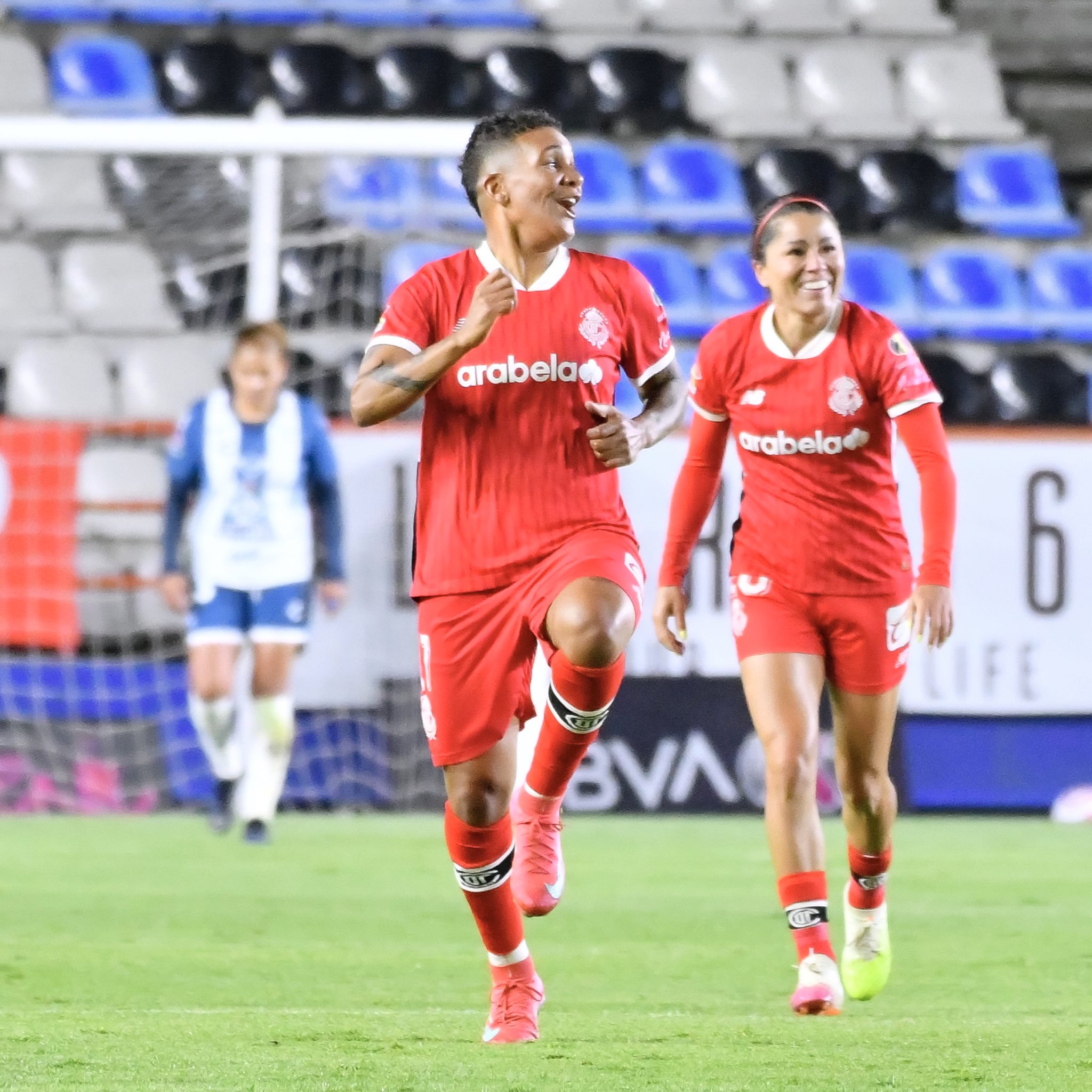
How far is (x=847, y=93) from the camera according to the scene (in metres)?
15.9

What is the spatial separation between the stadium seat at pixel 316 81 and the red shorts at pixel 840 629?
9.98m

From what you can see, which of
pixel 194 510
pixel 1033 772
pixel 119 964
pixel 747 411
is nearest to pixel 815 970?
pixel 747 411

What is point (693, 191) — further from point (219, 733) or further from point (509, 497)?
point (509, 497)

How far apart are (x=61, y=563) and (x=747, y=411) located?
6.23m

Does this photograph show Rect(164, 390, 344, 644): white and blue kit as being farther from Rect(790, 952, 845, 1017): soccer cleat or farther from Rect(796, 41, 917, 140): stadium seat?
Rect(796, 41, 917, 140): stadium seat

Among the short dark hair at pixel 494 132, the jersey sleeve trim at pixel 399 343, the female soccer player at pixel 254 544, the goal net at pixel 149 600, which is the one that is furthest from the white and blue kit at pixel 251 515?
the jersey sleeve trim at pixel 399 343

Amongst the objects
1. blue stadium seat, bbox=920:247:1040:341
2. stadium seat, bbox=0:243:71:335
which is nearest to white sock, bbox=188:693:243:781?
stadium seat, bbox=0:243:71:335

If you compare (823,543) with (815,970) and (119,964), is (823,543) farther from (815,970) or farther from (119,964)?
(119,964)

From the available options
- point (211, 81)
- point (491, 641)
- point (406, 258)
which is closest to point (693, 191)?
point (406, 258)

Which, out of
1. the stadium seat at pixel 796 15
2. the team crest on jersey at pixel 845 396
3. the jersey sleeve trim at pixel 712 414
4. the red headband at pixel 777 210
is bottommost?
the team crest on jersey at pixel 845 396

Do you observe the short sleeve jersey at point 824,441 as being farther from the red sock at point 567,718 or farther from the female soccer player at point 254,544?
the female soccer player at point 254,544

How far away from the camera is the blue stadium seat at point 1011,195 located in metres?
15.3

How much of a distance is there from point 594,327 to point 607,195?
1020cm

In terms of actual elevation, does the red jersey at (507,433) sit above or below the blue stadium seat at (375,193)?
below
